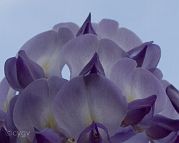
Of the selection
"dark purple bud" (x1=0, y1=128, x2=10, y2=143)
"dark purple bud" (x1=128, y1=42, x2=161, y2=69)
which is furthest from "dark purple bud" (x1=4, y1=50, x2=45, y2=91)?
"dark purple bud" (x1=128, y1=42, x2=161, y2=69)

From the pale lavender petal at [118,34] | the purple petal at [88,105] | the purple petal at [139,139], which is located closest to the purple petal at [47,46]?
the pale lavender petal at [118,34]

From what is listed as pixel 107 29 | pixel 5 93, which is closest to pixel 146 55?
pixel 107 29

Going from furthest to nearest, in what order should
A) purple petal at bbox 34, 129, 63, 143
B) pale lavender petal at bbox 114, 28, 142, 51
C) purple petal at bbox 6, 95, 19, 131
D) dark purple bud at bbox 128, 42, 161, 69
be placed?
1. pale lavender petal at bbox 114, 28, 142, 51
2. dark purple bud at bbox 128, 42, 161, 69
3. purple petal at bbox 6, 95, 19, 131
4. purple petal at bbox 34, 129, 63, 143

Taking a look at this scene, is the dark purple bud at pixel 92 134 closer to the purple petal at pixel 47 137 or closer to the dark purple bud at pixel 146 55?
the purple petal at pixel 47 137

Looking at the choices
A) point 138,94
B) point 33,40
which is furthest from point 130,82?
point 33,40

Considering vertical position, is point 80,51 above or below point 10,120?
above

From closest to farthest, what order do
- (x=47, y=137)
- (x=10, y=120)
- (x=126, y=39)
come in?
(x=47, y=137)
(x=10, y=120)
(x=126, y=39)

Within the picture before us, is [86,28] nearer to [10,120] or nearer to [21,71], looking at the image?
[21,71]

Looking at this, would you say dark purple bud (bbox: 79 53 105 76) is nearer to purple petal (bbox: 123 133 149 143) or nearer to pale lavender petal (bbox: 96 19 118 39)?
purple petal (bbox: 123 133 149 143)
